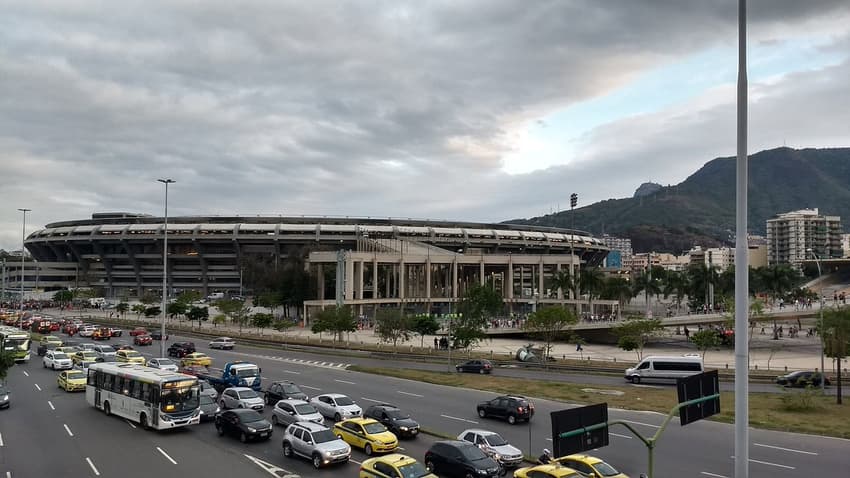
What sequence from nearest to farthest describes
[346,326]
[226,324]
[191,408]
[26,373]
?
[191,408] < [26,373] < [346,326] < [226,324]

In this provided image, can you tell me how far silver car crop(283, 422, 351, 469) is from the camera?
73.2 ft

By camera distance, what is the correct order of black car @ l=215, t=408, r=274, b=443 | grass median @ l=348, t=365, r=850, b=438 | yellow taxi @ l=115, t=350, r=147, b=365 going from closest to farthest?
black car @ l=215, t=408, r=274, b=443 < grass median @ l=348, t=365, r=850, b=438 < yellow taxi @ l=115, t=350, r=147, b=365

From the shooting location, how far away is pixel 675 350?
7012 cm

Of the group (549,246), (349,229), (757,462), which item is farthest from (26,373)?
(549,246)

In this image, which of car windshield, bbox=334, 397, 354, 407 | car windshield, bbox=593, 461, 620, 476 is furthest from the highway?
car windshield, bbox=334, 397, 354, 407

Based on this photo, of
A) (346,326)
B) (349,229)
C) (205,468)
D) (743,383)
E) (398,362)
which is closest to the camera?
(743,383)

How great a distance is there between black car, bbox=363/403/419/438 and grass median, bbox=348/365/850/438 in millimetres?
11799

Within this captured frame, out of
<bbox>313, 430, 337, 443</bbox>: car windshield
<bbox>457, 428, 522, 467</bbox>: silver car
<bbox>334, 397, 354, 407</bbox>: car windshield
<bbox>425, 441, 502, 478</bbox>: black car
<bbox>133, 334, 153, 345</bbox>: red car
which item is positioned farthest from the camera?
<bbox>133, 334, 153, 345</bbox>: red car

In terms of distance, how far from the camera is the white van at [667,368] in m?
44.0

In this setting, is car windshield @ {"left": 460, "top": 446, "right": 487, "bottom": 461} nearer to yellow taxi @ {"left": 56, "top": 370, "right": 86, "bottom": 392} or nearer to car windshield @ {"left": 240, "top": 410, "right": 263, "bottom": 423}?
car windshield @ {"left": 240, "top": 410, "right": 263, "bottom": 423}

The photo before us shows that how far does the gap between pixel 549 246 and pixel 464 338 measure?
125 meters

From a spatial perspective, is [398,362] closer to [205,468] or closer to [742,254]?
[205,468]

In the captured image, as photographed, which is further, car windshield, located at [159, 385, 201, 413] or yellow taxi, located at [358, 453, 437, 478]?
car windshield, located at [159, 385, 201, 413]

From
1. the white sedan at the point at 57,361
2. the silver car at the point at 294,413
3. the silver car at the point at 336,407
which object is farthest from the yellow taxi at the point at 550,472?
the white sedan at the point at 57,361
